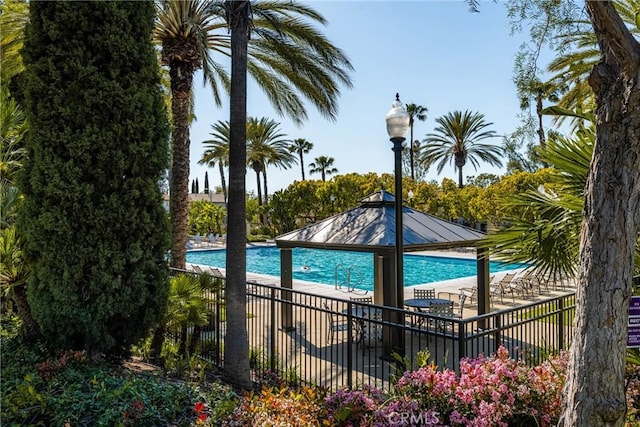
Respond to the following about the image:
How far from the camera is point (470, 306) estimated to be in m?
12.9

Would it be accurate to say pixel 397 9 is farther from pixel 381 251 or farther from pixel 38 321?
pixel 38 321

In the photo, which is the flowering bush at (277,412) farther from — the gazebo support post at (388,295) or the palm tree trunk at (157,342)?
the gazebo support post at (388,295)

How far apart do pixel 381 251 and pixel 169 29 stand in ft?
21.0

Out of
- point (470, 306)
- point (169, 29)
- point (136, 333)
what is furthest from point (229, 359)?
point (470, 306)

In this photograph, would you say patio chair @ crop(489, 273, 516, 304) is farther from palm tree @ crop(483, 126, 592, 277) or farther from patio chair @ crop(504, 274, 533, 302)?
palm tree @ crop(483, 126, 592, 277)

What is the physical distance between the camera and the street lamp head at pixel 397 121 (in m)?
6.91

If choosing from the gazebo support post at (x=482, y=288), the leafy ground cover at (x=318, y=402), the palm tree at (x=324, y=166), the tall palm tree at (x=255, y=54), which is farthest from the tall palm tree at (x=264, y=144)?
the leafy ground cover at (x=318, y=402)

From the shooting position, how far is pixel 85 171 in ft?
17.3

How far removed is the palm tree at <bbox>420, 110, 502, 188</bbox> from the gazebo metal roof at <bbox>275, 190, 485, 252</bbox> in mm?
28295

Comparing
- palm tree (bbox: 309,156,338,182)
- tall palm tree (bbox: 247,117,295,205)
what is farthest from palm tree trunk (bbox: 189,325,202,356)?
palm tree (bbox: 309,156,338,182)

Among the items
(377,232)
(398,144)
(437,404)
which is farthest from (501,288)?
(437,404)

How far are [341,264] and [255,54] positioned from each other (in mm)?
18041

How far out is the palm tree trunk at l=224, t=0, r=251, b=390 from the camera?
655 cm

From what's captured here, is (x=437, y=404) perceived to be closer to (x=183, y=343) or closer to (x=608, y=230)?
(x=608, y=230)
